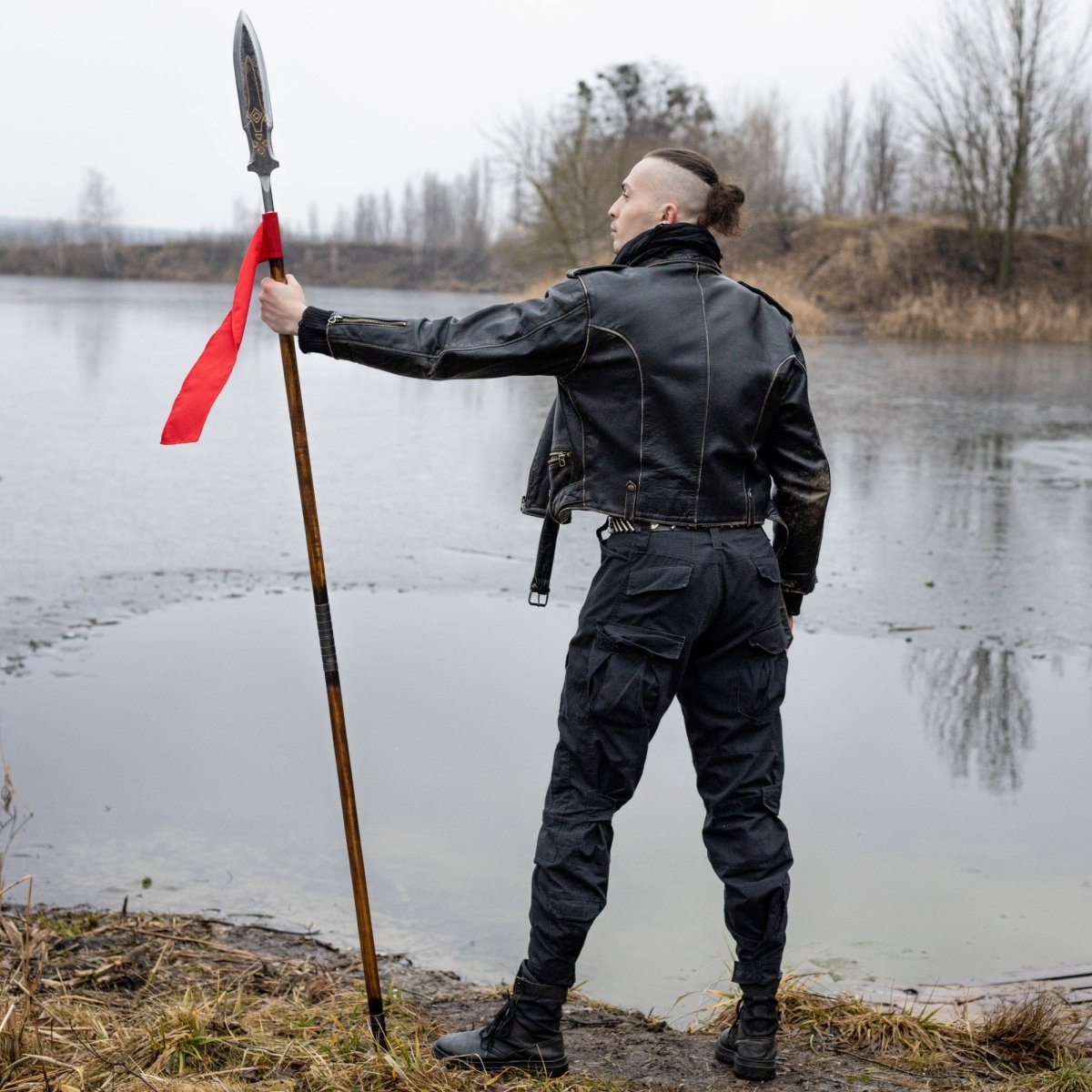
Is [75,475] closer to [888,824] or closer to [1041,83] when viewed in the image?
[888,824]

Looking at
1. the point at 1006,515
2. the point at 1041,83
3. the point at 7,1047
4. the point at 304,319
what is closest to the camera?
the point at 7,1047

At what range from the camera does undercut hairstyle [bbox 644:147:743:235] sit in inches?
121

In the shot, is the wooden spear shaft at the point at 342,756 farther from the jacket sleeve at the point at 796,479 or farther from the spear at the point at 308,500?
the jacket sleeve at the point at 796,479

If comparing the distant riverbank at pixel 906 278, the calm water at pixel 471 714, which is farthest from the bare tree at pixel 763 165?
the calm water at pixel 471 714

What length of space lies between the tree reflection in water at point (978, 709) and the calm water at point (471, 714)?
0.02m

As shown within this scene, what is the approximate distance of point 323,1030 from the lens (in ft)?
10.1

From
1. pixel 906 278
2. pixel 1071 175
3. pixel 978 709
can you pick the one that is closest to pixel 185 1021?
pixel 978 709

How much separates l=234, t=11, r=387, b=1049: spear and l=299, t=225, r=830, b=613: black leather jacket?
19 cm

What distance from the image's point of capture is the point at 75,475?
10.2 meters

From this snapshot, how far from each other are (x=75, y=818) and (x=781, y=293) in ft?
88.2

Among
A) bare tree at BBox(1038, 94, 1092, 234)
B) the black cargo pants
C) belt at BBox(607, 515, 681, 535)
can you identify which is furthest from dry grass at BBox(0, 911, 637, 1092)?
bare tree at BBox(1038, 94, 1092, 234)

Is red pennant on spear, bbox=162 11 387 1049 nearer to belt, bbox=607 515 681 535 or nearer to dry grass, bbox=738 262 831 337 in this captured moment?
belt, bbox=607 515 681 535

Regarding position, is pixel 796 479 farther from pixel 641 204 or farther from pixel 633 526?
pixel 641 204

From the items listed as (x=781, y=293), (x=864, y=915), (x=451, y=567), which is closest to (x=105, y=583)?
(x=451, y=567)
